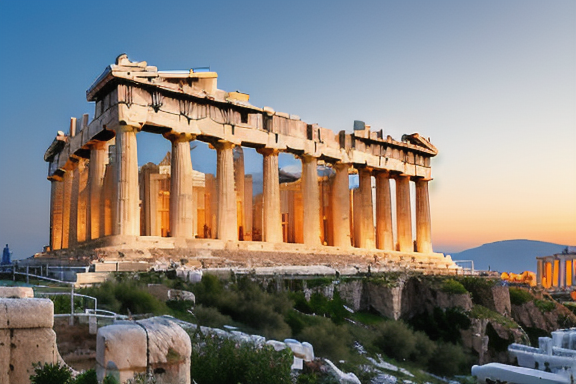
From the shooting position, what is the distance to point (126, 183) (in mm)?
29438

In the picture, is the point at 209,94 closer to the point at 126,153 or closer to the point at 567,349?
the point at 126,153

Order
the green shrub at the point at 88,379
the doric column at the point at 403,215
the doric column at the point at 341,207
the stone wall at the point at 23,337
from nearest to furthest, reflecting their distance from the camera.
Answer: the green shrub at the point at 88,379 < the stone wall at the point at 23,337 < the doric column at the point at 341,207 < the doric column at the point at 403,215

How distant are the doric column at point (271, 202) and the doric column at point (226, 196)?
260cm

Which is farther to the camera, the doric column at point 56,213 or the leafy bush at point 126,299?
the doric column at point 56,213

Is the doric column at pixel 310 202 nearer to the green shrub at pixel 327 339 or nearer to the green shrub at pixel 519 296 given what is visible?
the green shrub at pixel 519 296

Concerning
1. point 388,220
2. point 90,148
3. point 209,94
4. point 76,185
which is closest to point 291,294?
point 209,94

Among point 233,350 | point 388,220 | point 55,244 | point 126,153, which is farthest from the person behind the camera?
point 388,220

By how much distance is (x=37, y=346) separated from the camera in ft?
31.0

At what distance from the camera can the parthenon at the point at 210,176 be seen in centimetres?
2989

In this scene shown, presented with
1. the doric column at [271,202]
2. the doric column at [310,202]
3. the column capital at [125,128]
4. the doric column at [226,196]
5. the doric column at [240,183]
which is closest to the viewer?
the column capital at [125,128]

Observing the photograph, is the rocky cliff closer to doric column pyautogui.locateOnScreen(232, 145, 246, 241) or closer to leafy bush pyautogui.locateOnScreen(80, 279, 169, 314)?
leafy bush pyautogui.locateOnScreen(80, 279, 169, 314)

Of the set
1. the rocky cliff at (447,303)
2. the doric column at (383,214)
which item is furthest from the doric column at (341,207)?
the rocky cliff at (447,303)

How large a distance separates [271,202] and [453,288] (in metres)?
11.8

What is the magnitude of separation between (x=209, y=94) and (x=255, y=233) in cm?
1172
